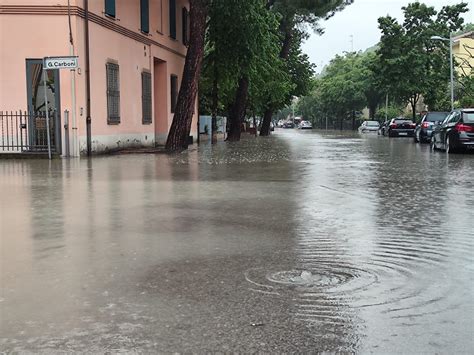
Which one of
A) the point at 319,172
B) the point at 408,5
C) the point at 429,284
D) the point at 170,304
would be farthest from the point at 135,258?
the point at 408,5

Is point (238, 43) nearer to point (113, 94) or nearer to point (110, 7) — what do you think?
point (110, 7)

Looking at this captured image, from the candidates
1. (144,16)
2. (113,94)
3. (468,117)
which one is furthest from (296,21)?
(468,117)

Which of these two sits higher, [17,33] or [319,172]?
[17,33]

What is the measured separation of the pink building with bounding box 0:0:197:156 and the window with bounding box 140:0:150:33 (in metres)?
0.04

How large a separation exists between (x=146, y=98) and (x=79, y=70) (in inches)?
259

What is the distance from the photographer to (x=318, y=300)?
4262 mm

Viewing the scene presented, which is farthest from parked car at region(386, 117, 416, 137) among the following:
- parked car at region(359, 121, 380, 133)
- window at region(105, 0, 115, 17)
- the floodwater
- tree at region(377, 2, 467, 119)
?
the floodwater

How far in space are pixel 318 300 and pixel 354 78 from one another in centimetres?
8351

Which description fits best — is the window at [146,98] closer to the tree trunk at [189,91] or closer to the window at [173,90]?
the tree trunk at [189,91]

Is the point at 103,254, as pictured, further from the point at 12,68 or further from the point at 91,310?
the point at 12,68

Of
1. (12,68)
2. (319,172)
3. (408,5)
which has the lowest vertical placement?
(319,172)

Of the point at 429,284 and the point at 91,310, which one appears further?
the point at 429,284

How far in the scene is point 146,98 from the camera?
85.2 ft

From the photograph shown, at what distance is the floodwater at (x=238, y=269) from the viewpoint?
3592mm
